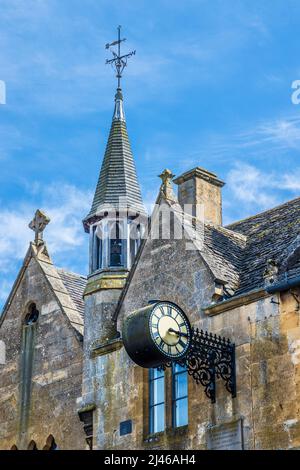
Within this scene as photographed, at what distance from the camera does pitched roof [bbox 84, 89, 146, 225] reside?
2909cm

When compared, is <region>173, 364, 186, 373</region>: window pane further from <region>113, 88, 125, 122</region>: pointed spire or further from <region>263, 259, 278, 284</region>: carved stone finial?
<region>113, 88, 125, 122</region>: pointed spire

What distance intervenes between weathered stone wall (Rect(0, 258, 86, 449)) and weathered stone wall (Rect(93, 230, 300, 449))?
1.73m

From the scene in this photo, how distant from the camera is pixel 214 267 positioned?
25688 mm

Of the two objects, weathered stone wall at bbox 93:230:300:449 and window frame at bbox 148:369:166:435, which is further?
window frame at bbox 148:369:166:435

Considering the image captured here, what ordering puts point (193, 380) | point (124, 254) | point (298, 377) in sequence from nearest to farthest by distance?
point (298, 377), point (193, 380), point (124, 254)

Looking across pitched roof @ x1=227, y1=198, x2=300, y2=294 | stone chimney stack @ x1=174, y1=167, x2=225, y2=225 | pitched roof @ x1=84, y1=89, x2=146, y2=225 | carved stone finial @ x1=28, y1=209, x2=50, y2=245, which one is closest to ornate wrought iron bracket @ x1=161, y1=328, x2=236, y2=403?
pitched roof @ x1=227, y1=198, x2=300, y2=294

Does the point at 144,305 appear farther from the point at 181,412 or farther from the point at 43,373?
the point at 43,373

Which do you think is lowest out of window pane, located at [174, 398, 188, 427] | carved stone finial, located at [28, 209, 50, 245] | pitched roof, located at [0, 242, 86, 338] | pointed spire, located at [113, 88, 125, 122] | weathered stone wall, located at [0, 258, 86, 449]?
window pane, located at [174, 398, 188, 427]

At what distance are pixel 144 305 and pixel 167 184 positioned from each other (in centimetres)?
300

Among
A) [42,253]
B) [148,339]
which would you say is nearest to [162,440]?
[148,339]

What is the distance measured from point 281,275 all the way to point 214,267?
217cm

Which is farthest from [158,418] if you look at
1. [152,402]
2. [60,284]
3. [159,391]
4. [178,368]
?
[60,284]

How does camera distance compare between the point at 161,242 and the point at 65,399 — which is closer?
the point at 161,242

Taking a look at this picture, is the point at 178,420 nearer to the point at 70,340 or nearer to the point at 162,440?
the point at 162,440
